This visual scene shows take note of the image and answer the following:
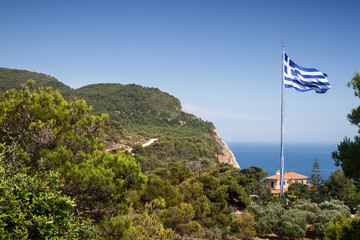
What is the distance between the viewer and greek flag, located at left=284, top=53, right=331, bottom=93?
1794 cm

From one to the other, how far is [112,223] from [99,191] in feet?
3.06

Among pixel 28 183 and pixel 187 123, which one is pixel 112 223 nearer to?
pixel 28 183

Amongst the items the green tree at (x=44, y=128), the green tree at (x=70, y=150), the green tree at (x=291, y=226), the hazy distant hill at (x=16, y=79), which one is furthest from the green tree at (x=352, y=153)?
the hazy distant hill at (x=16, y=79)

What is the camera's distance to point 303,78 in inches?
746

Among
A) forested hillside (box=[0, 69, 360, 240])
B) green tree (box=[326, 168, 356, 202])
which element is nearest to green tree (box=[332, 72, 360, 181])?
forested hillside (box=[0, 69, 360, 240])

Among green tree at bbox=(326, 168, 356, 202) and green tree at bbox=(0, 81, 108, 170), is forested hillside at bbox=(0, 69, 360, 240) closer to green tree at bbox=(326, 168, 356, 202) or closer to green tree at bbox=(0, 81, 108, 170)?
green tree at bbox=(0, 81, 108, 170)

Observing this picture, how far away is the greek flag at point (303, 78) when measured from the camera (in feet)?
58.9

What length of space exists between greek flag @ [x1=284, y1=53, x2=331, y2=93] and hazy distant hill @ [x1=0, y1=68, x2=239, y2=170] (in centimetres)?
2682

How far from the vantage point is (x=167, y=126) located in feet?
268

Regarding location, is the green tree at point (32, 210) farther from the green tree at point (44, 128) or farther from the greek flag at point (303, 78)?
the greek flag at point (303, 78)

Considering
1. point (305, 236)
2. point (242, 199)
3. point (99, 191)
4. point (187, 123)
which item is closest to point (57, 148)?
point (99, 191)

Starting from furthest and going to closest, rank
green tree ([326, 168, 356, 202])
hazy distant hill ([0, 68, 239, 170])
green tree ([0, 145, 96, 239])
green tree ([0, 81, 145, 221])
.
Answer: hazy distant hill ([0, 68, 239, 170]) < green tree ([326, 168, 356, 202]) < green tree ([0, 81, 145, 221]) < green tree ([0, 145, 96, 239])

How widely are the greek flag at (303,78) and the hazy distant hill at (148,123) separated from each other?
88.0ft

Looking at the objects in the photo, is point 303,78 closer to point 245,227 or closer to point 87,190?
point 245,227
